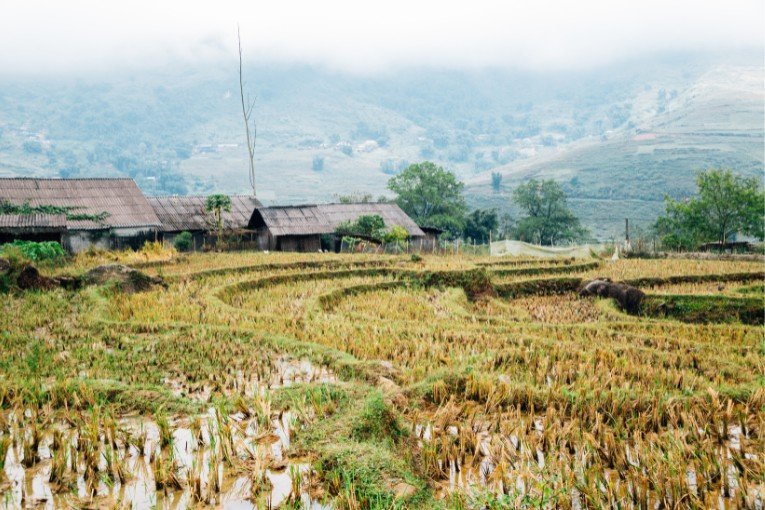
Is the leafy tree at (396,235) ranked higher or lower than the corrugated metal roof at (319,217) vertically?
lower

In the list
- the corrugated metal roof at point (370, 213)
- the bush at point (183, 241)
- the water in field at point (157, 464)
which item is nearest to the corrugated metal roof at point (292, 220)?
the corrugated metal roof at point (370, 213)

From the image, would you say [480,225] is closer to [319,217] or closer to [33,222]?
[319,217]

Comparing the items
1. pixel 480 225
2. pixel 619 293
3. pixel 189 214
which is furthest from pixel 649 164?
pixel 619 293

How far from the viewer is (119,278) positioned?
12250mm

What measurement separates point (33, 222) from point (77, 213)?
1868 mm

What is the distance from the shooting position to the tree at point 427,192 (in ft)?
144

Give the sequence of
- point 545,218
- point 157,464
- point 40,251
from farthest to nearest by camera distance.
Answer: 1. point 545,218
2. point 40,251
3. point 157,464

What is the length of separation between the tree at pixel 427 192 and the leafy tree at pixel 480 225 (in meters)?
1.36

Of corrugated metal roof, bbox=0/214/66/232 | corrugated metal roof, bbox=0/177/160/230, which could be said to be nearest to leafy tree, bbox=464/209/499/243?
corrugated metal roof, bbox=0/177/160/230

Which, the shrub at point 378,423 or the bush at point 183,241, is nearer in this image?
the shrub at point 378,423

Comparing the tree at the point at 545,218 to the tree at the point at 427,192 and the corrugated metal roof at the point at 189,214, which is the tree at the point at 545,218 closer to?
the tree at the point at 427,192

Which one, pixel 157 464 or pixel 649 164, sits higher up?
pixel 649 164

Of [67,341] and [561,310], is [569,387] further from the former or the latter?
[561,310]

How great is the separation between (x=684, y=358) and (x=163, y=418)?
5550mm
